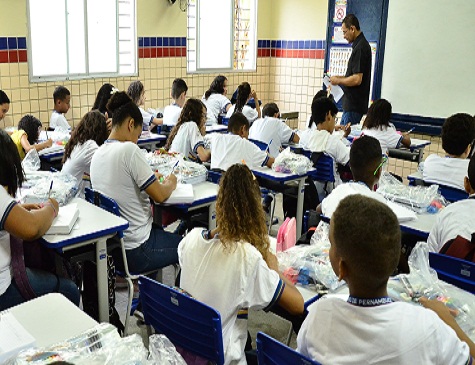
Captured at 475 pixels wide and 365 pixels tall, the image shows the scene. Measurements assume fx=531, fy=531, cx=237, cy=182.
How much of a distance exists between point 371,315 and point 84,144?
300 centimetres

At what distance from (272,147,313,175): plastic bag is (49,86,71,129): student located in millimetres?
2873

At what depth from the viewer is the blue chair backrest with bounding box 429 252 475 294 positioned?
7.45 ft

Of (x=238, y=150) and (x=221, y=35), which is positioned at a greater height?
(x=221, y=35)

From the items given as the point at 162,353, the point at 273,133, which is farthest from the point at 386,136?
the point at 162,353

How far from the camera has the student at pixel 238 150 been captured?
452cm

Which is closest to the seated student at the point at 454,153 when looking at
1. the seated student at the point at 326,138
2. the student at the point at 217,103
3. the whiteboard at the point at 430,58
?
the seated student at the point at 326,138

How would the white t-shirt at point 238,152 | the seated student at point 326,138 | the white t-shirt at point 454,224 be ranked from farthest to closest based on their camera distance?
the seated student at point 326,138 < the white t-shirt at point 238,152 < the white t-shirt at point 454,224

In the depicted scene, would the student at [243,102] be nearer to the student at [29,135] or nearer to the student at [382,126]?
the student at [382,126]

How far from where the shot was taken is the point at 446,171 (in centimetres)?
383

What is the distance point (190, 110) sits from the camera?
486cm

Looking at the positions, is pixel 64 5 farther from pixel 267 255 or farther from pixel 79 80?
pixel 267 255

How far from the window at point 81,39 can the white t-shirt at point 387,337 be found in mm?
5757

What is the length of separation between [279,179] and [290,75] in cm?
548

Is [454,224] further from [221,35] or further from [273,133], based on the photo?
[221,35]
